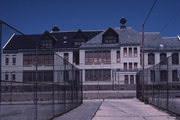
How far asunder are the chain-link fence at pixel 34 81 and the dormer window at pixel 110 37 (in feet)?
128

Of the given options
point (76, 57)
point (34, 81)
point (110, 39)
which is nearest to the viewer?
point (34, 81)

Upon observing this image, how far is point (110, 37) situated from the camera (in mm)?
57000

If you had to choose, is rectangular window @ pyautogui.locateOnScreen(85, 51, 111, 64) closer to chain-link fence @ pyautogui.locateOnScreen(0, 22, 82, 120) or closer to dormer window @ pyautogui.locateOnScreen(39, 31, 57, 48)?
dormer window @ pyautogui.locateOnScreen(39, 31, 57, 48)

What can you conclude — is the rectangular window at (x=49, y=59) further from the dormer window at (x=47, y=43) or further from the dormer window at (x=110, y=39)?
the dormer window at (x=47, y=43)

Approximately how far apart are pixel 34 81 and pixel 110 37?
155ft

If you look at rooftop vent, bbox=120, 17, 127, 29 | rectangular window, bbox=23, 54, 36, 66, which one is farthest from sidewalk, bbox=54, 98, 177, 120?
rooftop vent, bbox=120, 17, 127, 29

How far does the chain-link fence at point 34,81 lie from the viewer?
787cm

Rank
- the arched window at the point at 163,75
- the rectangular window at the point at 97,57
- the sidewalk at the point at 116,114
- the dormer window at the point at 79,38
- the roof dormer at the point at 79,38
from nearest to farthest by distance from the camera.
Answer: the sidewalk at the point at 116,114, the arched window at the point at 163,75, the rectangular window at the point at 97,57, the dormer window at the point at 79,38, the roof dormer at the point at 79,38

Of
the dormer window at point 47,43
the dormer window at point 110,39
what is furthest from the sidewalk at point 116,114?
the dormer window at point 47,43

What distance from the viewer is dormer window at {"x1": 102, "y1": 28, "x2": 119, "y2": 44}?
56.4 m

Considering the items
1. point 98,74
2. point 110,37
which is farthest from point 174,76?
point 110,37

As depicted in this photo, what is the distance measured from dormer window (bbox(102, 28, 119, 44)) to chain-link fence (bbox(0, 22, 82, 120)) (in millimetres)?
39040

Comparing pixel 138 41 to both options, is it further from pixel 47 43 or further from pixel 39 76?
pixel 39 76

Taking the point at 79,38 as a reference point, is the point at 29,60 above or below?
below
